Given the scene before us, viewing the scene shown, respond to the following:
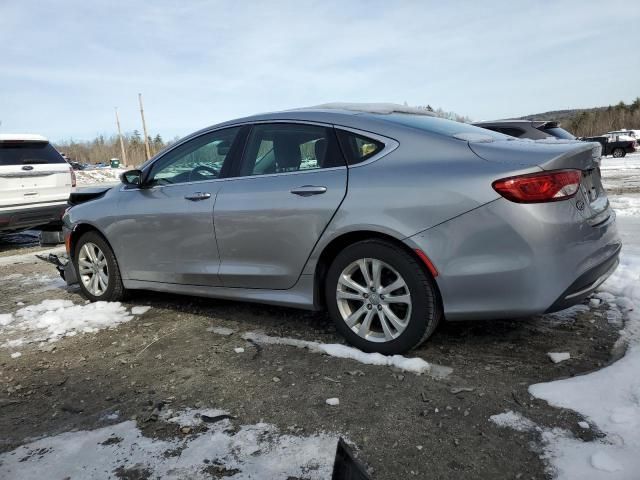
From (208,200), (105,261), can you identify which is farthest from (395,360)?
(105,261)

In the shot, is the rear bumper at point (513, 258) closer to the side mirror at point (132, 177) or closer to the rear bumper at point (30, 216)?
the side mirror at point (132, 177)

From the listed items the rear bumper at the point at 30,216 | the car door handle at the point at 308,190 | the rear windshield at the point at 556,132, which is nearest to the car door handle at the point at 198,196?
the car door handle at the point at 308,190

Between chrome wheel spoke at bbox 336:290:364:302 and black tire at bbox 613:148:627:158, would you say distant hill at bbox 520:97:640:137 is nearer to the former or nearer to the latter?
black tire at bbox 613:148:627:158

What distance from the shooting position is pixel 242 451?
7.47ft

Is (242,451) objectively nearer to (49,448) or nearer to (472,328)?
(49,448)

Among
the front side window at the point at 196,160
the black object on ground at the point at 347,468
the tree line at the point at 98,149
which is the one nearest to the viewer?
the black object on ground at the point at 347,468

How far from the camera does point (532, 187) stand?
2.69 metres

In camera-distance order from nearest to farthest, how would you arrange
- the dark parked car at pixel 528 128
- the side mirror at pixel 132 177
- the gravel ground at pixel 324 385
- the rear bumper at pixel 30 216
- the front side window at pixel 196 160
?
the gravel ground at pixel 324 385 → the front side window at pixel 196 160 → the side mirror at pixel 132 177 → the rear bumper at pixel 30 216 → the dark parked car at pixel 528 128

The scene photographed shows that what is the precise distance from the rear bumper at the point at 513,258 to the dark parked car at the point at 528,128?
5.86 meters

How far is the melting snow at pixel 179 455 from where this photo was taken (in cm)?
215

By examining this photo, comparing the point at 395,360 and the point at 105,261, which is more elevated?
the point at 105,261

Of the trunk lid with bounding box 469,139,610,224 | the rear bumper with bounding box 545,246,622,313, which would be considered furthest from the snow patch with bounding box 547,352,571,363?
the trunk lid with bounding box 469,139,610,224

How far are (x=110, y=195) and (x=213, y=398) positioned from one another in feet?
8.74

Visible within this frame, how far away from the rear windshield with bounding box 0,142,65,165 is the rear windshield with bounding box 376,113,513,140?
23.0 ft
